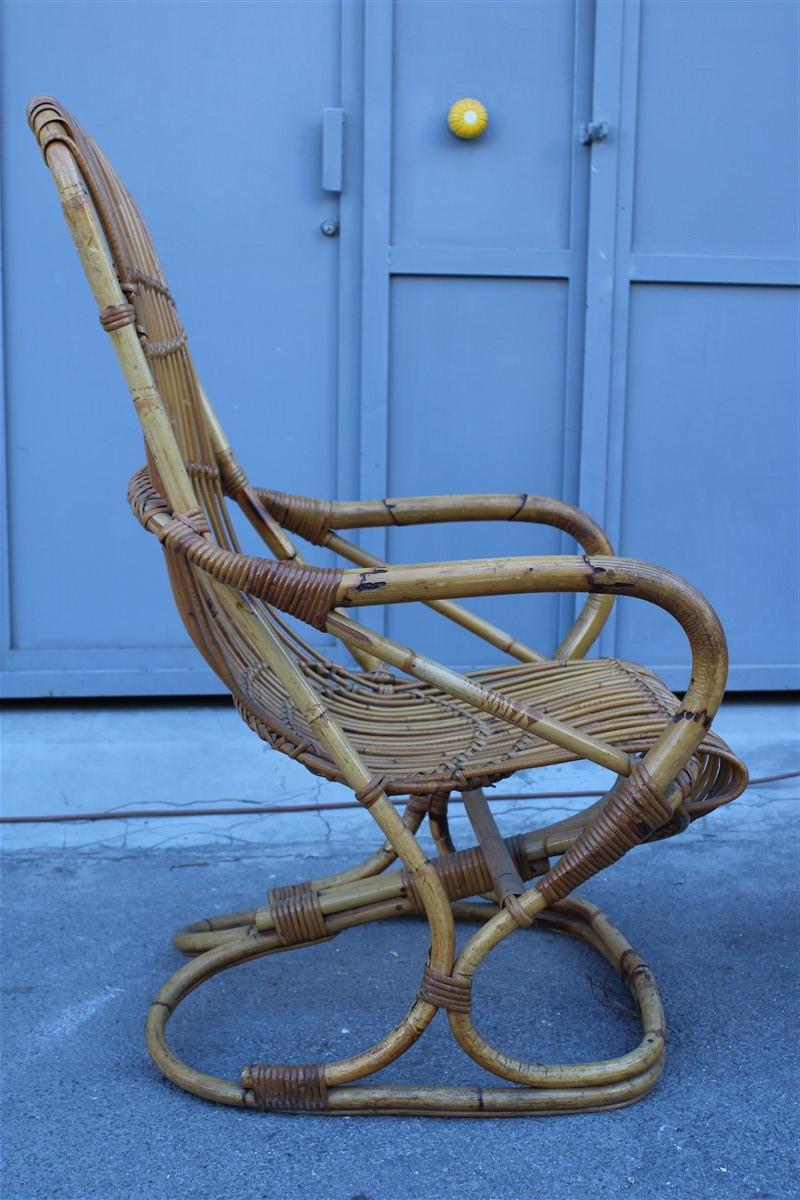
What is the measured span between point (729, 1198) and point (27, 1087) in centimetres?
89

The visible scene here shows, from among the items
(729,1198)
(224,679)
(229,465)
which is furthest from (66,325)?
(729,1198)

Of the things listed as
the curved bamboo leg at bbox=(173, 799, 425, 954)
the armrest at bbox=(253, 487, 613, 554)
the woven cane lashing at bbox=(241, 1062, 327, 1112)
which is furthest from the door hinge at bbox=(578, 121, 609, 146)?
the woven cane lashing at bbox=(241, 1062, 327, 1112)

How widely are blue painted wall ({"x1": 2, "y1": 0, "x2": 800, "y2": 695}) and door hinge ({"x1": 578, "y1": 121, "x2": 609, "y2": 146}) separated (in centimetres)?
3

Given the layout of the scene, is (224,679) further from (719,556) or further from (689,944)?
(719,556)

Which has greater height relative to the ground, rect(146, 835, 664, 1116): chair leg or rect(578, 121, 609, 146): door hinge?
rect(578, 121, 609, 146): door hinge

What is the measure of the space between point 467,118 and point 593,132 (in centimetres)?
31

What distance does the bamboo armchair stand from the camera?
4.42ft

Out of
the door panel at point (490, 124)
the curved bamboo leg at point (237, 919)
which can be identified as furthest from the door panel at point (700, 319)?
the curved bamboo leg at point (237, 919)

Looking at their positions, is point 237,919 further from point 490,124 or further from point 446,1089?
point 490,124

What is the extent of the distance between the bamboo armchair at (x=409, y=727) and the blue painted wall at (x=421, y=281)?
1.21 m

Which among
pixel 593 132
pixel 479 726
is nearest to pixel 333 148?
pixel 593 132

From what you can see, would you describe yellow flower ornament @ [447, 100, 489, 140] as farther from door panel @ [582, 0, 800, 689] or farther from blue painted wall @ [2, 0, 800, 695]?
door panel @ [582, 0, 800, 689]

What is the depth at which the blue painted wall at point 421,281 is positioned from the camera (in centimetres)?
278

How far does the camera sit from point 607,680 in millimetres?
1621
